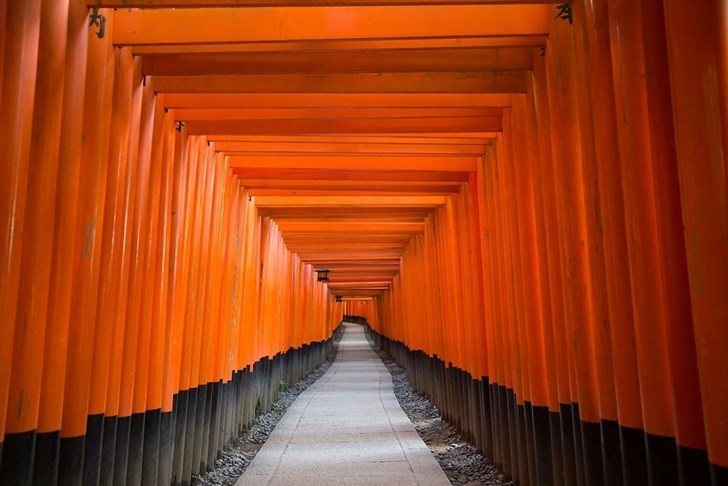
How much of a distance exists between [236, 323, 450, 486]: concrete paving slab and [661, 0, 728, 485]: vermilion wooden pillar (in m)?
3.97

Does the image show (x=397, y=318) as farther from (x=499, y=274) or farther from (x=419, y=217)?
(x=499, y=274)

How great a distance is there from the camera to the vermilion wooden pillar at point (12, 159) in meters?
2.50

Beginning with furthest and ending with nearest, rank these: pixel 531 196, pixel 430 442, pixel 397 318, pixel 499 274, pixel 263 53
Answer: pixel 397 318, pixel 430 442, pixel 499 274, pixel 531 196, pixel 263 53

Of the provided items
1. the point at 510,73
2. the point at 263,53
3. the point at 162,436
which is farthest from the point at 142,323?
the point at 510,73

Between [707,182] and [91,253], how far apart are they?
3.21 metres

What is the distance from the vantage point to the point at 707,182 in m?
2.15

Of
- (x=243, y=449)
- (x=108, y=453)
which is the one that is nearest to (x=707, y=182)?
(x=108, y=453)

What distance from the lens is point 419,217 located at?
10.5 meters

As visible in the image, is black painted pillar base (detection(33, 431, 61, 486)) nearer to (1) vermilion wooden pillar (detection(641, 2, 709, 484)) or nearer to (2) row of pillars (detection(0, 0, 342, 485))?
(2) row of pillars (detection(0, 0, 342, 485))

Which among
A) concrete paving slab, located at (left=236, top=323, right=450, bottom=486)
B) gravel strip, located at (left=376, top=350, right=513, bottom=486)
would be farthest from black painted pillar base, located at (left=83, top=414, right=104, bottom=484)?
gravel strip, located at (left=376, top=350, right=513, bottom=486)

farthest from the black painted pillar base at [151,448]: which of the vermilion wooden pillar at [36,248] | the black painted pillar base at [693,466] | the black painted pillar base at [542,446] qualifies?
the black painted pillar base at [693,466]

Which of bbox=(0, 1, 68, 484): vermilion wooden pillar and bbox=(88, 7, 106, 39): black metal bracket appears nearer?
bbox=(0, 1, 68, 484): vermilion wooden pillar

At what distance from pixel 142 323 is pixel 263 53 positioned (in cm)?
228

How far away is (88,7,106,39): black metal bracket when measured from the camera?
3.44 meters
